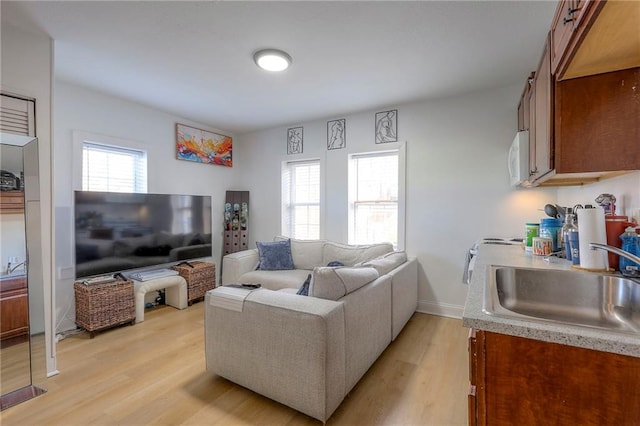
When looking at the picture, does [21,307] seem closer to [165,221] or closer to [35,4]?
[165,221]

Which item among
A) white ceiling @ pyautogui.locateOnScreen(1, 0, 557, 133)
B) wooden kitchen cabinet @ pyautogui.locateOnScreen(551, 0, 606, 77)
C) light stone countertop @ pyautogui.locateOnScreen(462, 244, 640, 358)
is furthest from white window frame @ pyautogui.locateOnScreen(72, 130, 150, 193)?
wooden kitchen cabinet @ pyautogui.locateOnScreen(551, 0, 606, 77)

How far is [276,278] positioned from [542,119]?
9.36 feet

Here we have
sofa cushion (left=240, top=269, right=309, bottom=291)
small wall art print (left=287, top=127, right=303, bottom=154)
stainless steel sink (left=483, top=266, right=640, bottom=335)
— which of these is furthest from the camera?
small wall art print (left=287, top=127, right=303, bottom=154)

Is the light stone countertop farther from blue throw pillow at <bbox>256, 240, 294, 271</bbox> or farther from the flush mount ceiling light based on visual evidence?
blue throw pillow at <bbox>256, 240, 294, 271</bbox>

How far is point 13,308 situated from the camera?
2.13 m

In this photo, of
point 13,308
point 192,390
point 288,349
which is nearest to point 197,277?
point 13,308

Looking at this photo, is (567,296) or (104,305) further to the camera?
(104,305)

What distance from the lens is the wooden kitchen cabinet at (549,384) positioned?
0.77 metres

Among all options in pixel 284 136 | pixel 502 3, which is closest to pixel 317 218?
pixel 284 136

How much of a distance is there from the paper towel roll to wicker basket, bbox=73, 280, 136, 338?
3795mm

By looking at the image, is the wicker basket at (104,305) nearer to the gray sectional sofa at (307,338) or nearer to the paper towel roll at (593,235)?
the gray sectional sofa at (307,338)

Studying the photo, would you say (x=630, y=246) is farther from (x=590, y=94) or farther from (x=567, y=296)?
(x=590, y=94)

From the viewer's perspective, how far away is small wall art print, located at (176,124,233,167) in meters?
4.07

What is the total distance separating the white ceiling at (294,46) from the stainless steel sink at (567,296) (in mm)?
1683
